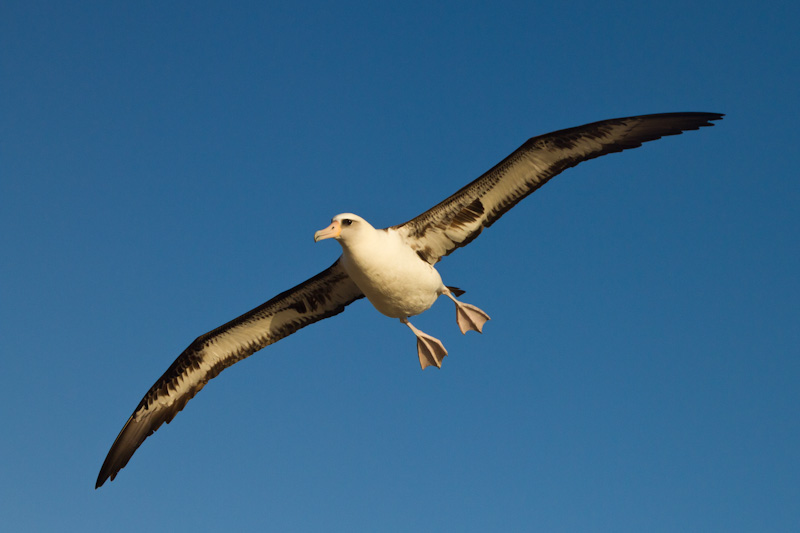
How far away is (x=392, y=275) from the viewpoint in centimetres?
1114

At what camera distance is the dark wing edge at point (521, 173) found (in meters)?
11.5

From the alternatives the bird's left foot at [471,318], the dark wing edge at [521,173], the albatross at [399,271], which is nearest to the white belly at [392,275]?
the albatross at [399,271]

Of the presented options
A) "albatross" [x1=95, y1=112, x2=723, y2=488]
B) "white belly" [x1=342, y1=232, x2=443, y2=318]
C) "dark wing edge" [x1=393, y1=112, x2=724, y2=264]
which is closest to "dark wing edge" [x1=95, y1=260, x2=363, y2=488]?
"albatross" [x1=95, y1=112, x2=723, y2=488]

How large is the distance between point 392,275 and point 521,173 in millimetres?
2721

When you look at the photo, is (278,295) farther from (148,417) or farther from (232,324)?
(148,417)

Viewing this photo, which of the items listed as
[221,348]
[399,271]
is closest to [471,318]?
[399,271]

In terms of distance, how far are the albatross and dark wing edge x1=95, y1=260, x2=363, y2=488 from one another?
0.06ft

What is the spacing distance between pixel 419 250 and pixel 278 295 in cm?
268

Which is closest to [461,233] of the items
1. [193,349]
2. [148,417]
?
[193,349]

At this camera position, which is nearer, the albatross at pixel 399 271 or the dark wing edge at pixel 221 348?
the albatross at pixel 399 271

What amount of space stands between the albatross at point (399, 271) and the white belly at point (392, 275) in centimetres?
2

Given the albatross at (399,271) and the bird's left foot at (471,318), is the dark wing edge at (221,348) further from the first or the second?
the bird's left foot at (471,318)

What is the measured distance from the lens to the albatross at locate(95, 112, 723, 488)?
36.7 ft

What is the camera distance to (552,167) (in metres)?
11.9
